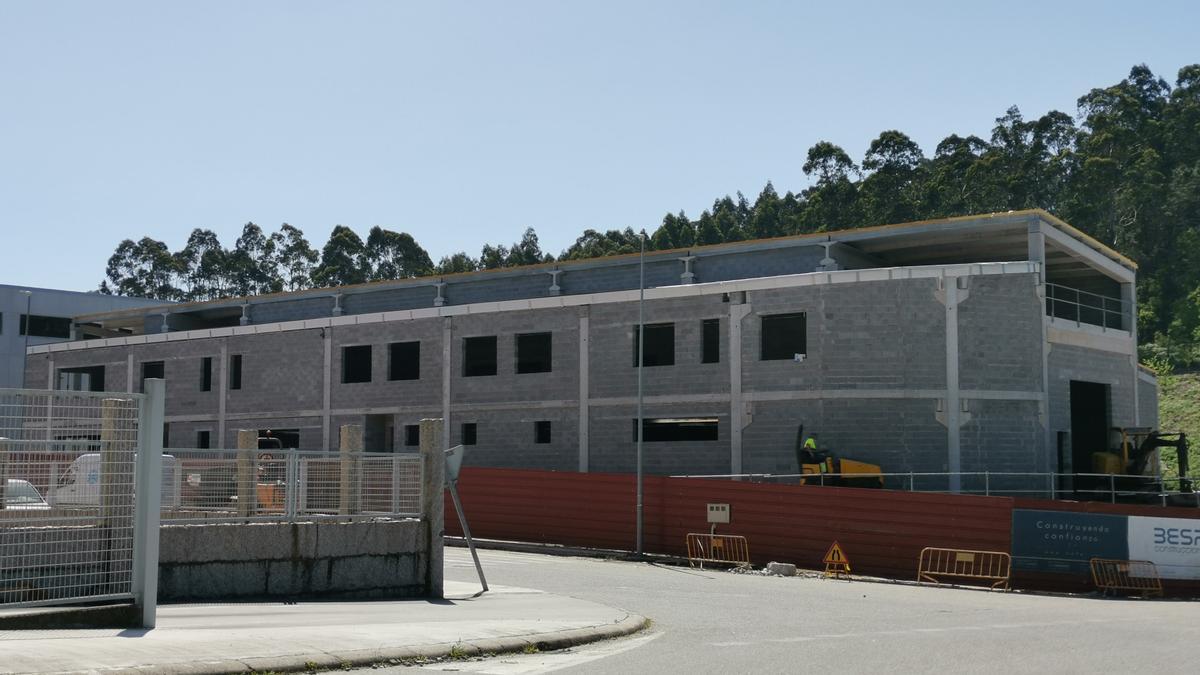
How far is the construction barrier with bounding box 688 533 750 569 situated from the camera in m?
31.0

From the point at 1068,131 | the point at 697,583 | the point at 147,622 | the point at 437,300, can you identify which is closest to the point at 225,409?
the point at 437,300

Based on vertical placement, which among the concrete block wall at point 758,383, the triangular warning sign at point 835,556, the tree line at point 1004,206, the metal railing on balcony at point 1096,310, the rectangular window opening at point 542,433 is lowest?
the triangular warning sign at point 835,556

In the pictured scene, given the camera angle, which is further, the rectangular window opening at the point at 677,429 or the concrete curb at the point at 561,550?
the rectangular window opening at the point at 677,429

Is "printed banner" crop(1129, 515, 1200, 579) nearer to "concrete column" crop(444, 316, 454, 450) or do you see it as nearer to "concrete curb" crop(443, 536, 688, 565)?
"concrete curb" crop(443, 536, 688, 565)

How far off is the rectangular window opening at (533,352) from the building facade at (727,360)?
0.28ft

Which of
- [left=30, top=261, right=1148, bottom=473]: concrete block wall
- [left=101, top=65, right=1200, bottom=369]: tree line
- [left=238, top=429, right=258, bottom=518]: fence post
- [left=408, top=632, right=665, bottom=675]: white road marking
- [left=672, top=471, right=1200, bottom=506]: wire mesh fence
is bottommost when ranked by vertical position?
[left=408, top=632, right=665, bottom=675]: white road marking

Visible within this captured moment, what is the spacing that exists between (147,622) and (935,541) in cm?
1987

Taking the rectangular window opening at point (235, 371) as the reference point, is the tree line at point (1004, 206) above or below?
above

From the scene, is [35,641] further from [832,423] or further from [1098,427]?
[1098,427]

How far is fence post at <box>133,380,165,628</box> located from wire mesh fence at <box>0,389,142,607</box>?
0.09 m

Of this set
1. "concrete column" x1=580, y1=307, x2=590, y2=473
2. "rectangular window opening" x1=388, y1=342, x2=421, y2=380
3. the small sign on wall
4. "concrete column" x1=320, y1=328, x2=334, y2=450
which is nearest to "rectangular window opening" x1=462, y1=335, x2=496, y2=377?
"rectangular window opening" x1=388, y1=342, x2=421, y2=380

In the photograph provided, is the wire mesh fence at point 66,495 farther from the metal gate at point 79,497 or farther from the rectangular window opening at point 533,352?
the rectangular window opening at point 533,352

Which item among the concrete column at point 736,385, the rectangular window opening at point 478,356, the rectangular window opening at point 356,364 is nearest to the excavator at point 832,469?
the concrete column at point 736,385

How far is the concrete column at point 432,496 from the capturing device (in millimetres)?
20141
